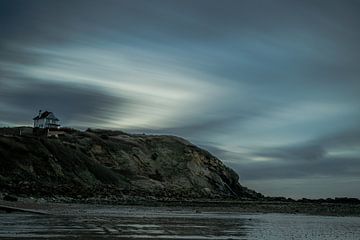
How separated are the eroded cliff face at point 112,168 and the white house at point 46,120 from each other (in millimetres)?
9633

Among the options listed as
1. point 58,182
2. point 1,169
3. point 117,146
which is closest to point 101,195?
point 58,182

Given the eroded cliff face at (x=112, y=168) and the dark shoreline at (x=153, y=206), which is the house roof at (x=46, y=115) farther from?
the dark shoreline at (x=153, y=206)

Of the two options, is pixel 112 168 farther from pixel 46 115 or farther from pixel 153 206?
pixel 153 206

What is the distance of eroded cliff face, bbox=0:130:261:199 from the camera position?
84000 millimetres

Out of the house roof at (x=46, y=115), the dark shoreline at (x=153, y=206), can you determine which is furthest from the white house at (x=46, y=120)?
the dark shoreline at (x=153, y=206)

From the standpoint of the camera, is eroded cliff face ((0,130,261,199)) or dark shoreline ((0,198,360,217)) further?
eroded cliff face ((0,130,261,199))

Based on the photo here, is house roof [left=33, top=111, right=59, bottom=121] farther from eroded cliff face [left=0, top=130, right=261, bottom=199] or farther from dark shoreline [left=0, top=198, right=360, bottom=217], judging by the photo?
dark shoreline [left=0, top=198, right=360, bottom=217]

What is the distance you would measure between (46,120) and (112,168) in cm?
3782

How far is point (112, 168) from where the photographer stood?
117 metres

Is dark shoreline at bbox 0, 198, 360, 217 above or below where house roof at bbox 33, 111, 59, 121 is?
below

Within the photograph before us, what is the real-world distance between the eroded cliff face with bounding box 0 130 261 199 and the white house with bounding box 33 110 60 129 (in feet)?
31.6

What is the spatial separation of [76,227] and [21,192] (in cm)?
4489

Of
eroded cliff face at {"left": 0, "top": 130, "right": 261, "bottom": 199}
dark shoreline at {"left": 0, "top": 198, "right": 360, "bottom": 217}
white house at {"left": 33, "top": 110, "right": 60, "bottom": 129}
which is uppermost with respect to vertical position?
white house at {"left": 33, "top": 110, "right": 60, "bottom": 129}

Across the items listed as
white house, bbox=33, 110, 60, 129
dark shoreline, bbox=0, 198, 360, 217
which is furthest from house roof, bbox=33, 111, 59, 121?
dark shoreline, bbox=0, 198, 360, 217
